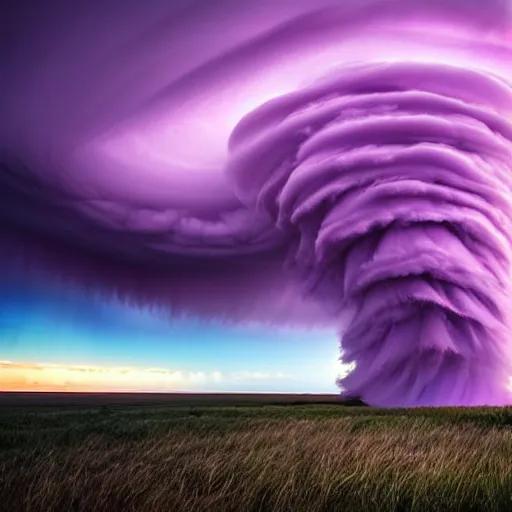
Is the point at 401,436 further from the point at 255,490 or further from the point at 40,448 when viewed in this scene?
the point at 40,448

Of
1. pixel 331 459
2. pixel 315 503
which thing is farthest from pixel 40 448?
pixel 315 503

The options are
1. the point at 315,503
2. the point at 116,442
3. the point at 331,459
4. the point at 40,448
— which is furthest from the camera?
the point at 116,442

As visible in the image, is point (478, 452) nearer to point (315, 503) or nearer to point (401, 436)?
point (401, 436)

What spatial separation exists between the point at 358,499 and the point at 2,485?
5.87 metres

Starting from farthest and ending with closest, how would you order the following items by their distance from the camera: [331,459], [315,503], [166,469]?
[331,459], [166,469], [315,503]

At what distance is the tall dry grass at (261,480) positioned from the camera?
8898 millimetres

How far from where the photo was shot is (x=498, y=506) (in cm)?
887

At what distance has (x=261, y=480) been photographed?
9.77m

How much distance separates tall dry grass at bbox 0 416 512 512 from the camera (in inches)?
350

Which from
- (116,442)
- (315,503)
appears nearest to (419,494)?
(315,503)

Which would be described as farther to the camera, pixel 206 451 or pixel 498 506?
pixel 206 451

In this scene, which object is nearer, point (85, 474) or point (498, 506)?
point (498, 506)

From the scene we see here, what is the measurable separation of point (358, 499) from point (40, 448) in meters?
8.78

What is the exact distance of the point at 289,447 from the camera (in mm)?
13305
